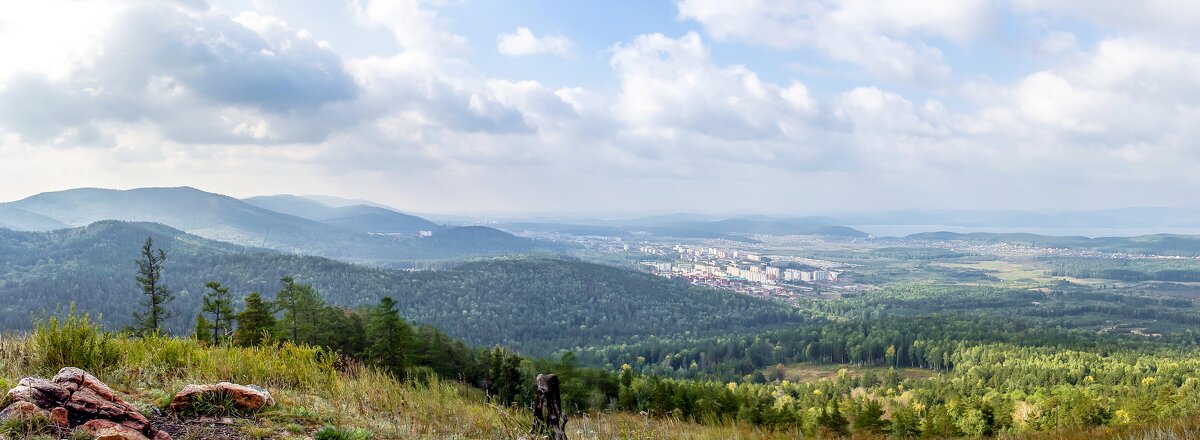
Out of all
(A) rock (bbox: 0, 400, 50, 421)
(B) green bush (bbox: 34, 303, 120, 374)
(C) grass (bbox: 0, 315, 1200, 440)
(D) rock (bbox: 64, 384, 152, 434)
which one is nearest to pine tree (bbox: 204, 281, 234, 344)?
(C) grass (bbox: 0, 315, 1200, 440)

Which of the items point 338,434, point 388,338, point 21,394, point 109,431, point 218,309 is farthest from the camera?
point 218,309

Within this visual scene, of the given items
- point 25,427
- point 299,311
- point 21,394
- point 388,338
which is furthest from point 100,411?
point 299,311

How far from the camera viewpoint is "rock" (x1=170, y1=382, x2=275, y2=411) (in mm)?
5706

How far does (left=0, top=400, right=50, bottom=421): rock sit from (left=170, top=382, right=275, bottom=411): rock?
3.68 feet

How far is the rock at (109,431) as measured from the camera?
432 cm

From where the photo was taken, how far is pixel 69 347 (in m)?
6.90

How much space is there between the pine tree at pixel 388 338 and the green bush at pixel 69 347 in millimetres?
25682

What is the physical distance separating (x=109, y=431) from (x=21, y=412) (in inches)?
36.1

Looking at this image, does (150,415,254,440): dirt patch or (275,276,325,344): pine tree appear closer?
(150,415,254,440): dirt patch

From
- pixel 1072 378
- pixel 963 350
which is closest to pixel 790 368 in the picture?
pixel 963 350

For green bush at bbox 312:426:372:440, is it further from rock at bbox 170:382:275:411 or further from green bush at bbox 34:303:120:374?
green bush at bbox 34:303:120:374

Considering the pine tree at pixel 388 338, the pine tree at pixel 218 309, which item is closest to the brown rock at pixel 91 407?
the pine tree at pixel 388 338

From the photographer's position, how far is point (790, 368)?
93.6 m

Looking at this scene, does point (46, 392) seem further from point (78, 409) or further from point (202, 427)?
point (202, 427)
